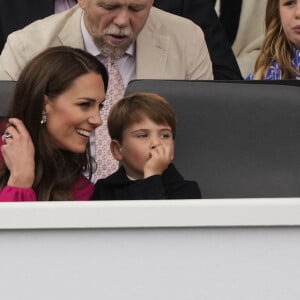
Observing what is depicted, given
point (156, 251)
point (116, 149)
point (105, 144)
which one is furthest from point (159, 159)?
point (156, 251)

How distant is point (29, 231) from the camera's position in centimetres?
210

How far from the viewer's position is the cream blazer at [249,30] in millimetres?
4359

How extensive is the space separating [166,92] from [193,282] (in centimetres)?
85

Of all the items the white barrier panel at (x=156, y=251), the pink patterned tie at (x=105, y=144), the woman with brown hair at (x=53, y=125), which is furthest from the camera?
the pink patterned tie at (x=105, y=144)

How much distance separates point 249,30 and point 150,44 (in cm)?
89

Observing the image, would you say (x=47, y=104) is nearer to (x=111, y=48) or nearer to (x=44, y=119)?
(x=44, y=119)

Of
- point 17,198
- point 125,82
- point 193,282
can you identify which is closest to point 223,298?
point 193,282

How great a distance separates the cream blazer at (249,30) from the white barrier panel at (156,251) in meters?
2.26

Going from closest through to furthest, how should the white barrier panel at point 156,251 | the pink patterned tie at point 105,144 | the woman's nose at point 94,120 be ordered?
the white barrier panel at point 156,251, the woman's nose at point 94,120, the pink patterned tie at point 105,144

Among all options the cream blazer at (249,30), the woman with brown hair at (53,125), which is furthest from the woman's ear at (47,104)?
the cream blazer at (249,30)

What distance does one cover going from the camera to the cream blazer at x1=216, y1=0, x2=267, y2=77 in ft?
14.3

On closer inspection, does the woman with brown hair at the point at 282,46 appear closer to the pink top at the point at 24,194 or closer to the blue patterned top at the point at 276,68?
the blue patterned top at the point at 276,68

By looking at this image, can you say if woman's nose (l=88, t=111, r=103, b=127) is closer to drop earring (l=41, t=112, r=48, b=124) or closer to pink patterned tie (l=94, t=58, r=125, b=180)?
drop earring (l=41, t=112, r=48, b=124)

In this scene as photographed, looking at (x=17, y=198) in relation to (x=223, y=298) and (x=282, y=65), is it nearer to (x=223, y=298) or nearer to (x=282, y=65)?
(x=223, y=298)
